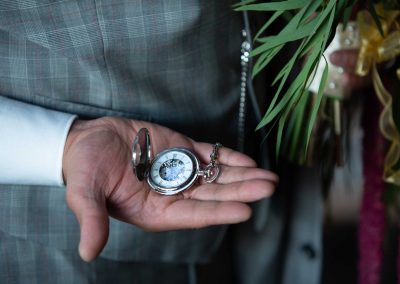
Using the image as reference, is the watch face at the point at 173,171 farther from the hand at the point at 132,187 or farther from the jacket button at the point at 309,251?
the jacket button at the point at 309,251

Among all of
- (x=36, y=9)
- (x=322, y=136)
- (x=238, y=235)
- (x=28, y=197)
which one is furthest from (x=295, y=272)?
(x=36, y=9)

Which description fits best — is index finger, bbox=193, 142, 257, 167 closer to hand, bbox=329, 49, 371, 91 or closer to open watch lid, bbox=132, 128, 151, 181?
open watch lid, bbox=132, 128, 151, 181

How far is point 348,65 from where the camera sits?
74cm

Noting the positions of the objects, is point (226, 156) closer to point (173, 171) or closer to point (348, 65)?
point (173, 171)

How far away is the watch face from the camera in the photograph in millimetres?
587

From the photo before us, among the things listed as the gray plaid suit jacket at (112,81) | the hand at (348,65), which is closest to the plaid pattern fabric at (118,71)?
the gray plaid suit jacket at (112,81)

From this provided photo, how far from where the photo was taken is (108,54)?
57 centimetres

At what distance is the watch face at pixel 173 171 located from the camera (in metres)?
0.59

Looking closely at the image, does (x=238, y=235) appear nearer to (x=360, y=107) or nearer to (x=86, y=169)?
(x=360, y=107)

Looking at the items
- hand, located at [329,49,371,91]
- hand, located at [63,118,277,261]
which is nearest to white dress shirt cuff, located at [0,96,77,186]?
hand, located at [63,118,277,261]

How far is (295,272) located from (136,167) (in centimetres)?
46

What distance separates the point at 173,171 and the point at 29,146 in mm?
165

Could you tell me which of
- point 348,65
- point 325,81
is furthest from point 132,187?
point 348,65

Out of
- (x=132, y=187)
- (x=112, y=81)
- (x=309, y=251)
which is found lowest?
(x=309, y=251)
